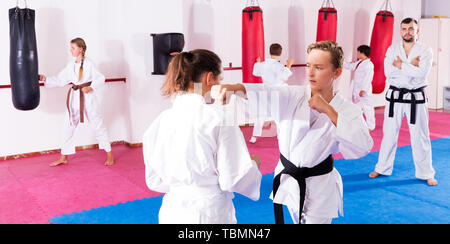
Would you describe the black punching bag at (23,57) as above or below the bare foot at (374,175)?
above

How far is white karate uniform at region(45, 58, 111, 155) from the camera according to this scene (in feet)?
15.9

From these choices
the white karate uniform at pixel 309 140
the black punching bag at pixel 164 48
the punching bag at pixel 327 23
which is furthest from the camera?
the punching bag at pixel 327 23

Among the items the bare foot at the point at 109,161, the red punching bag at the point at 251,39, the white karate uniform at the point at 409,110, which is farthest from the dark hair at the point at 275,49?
the bare foot at the point at 109,161

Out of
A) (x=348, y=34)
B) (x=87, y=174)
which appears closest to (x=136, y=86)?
(x=87, y=174)

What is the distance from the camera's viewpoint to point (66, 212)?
3449 mm

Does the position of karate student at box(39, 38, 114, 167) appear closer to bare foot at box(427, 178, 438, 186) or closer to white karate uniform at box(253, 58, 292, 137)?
white karate uniform at box(253, 58, 292, 137)

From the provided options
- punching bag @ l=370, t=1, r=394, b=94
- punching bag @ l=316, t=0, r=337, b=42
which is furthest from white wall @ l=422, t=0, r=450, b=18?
punching bag @ l=316, t=0, r=337, b=42

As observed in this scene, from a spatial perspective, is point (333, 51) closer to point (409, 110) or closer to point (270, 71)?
point (409, 110)

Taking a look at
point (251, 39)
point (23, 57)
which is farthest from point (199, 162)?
point (251, 39)

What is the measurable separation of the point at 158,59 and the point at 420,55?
9.92ft

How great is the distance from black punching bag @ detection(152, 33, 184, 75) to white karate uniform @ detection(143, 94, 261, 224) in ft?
12.2

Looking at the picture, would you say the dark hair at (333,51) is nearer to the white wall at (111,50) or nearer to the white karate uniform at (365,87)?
the white wall at (111,50)

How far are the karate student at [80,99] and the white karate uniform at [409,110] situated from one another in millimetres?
3060

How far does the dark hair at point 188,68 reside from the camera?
1.59m
